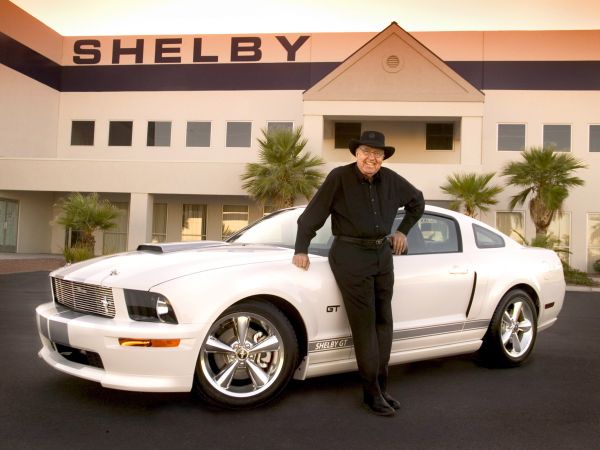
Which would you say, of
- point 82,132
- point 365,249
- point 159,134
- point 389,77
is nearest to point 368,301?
point 365,249

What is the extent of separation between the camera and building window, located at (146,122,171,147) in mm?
25500

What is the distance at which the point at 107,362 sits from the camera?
3.61 metres

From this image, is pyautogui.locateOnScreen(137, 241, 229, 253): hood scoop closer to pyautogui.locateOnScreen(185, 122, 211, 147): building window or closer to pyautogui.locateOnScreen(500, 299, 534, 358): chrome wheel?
pyautogui.locateOnScreen(500, 299, 534, 358): chrome wheel

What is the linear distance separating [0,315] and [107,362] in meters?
5.76

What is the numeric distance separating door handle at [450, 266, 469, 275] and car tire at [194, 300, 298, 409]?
159cm

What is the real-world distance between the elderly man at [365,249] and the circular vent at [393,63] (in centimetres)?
1820

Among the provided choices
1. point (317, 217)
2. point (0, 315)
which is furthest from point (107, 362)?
point (0, 315)

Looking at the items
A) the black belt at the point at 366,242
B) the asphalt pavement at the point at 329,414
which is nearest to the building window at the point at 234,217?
the asphalt pavement at the point at 329,414

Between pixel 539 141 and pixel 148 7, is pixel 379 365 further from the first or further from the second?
pixel 148 7

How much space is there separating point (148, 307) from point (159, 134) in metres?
22.9

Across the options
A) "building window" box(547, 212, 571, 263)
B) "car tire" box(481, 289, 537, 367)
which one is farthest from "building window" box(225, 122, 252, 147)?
"car tire" box(481, 289, 537, 367)

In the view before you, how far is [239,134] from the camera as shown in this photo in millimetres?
24969

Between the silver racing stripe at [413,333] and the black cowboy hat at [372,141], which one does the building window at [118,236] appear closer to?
the silver racing stripe at [413,333]

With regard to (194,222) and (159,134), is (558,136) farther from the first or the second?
(159,134)
